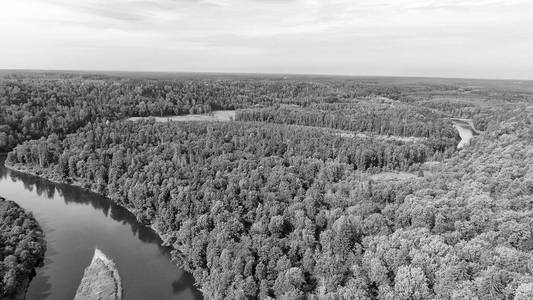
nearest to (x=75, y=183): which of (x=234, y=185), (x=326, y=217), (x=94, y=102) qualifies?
(x=234, y=185)

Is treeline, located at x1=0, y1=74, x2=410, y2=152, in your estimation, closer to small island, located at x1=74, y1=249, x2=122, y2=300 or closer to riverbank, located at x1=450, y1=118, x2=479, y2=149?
riverbank, located at x1=450, y1=118, x2=479, y2=149

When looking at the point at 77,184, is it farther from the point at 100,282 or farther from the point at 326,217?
the point at 326,217

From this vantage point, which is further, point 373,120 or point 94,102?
point 94,102

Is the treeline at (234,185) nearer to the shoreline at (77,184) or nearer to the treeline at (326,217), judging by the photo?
the treeline at (326,217)

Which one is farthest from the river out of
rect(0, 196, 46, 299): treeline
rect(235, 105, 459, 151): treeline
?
rect(235, 105, 459, 151): treeline

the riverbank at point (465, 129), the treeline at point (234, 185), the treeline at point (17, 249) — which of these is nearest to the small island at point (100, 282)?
the treeline at point (17, 249)

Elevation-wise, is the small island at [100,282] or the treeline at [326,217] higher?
the treeline at [326,217]

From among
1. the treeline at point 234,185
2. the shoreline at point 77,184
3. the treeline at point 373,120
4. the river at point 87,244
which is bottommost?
the river at point 87,244

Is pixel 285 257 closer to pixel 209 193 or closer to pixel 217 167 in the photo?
pixel 209 193
